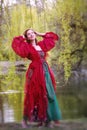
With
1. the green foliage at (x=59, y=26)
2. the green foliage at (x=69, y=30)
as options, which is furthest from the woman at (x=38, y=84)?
the green foliage at (x=69, y=30)

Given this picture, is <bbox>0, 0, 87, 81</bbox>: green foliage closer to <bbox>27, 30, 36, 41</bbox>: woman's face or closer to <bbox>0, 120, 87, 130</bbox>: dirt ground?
<bbox>27, 30, 36, 41</bbox>: woman's face

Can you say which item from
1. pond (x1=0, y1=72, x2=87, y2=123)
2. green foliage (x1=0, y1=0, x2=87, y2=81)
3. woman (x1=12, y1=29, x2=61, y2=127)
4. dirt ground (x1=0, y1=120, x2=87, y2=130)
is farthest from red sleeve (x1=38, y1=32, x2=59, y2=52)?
dirt ground (x1=0, y1=120, x2=87, y2=130)

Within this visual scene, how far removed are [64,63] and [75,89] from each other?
0.29 meters

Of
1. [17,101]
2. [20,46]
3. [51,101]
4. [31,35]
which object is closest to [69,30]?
[31,35]

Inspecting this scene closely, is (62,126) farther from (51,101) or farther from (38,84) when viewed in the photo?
(38,84)

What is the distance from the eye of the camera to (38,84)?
10.5 ft

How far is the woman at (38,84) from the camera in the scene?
3193 millimetres

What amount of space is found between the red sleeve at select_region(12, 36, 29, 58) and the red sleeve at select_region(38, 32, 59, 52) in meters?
0.15

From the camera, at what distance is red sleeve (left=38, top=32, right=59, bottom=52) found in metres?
3.23

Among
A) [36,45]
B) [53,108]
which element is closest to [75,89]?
[53,108]

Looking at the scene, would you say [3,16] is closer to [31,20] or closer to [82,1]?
[31,20]

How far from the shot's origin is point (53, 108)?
3232 millimetres

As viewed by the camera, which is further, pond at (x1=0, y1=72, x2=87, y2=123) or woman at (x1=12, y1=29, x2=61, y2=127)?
pond at (x1=0, y1=72, x2=87, y2=123)

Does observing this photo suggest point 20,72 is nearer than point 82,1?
Yes
